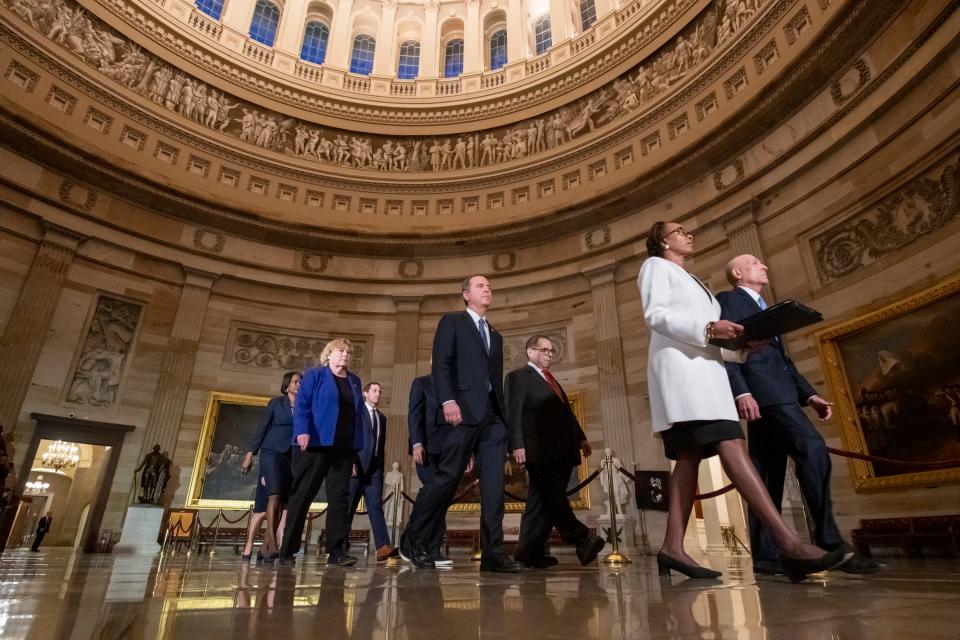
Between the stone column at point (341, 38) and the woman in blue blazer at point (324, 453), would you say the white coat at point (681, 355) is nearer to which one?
the woman in blue blazer at point (324, 453)

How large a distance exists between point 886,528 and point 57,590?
820 centimetres

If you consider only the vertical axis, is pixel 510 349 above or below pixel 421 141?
below

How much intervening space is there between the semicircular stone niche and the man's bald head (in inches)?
386

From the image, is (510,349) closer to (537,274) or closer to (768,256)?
(537,274)

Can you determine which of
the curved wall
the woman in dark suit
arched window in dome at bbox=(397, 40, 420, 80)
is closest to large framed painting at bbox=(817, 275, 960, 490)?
the curved wall

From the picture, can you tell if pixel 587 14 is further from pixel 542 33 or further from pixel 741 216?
pixel 741 216

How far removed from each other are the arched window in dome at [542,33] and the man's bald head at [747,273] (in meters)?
15.7

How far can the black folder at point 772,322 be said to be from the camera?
8.07 ft

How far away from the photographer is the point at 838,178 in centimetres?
858

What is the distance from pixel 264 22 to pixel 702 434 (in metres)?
19.7

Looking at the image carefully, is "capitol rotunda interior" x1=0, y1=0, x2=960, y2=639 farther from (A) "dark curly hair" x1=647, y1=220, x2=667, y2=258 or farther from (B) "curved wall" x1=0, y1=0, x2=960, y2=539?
(A) "dark curly hair" x1=647, y1=220, x2=667, y2=258

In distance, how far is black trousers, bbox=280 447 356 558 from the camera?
4270mm

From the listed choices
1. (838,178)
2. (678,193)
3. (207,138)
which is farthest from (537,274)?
(207,138)

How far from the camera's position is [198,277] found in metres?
12.7
